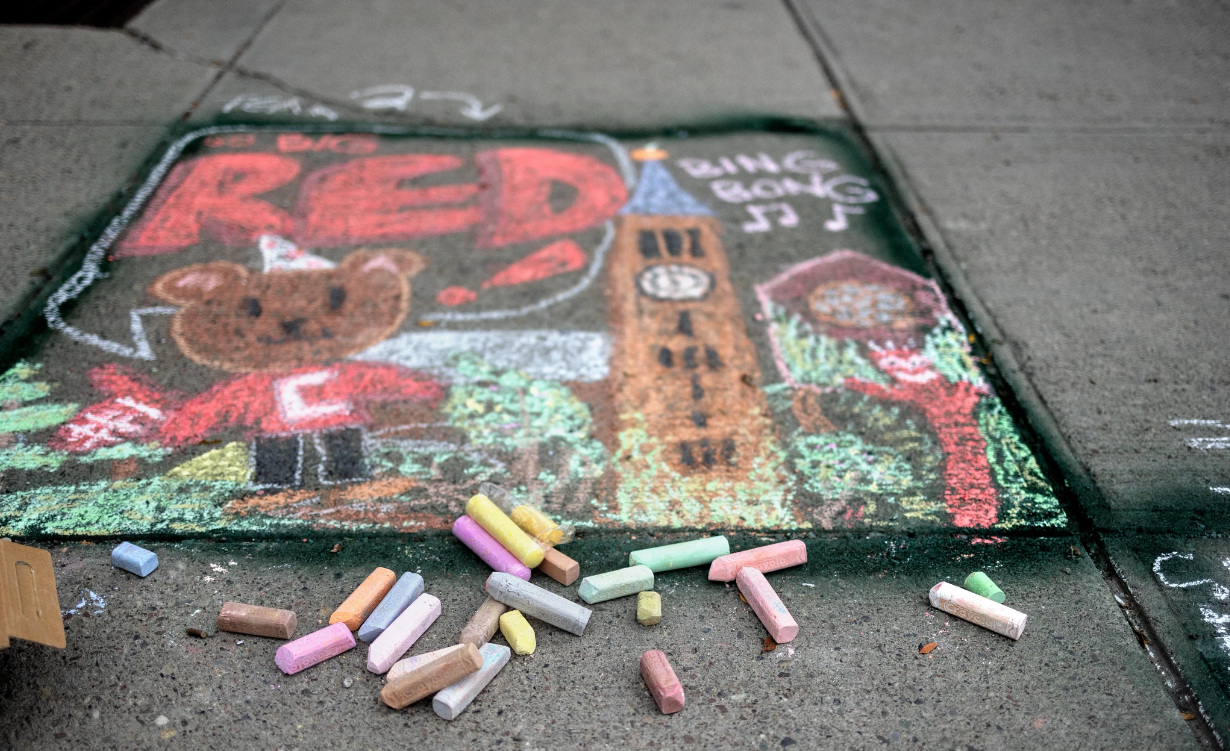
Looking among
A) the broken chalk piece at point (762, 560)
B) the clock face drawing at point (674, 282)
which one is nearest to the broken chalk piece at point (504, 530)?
the broken chalk piece at point (762, 560)

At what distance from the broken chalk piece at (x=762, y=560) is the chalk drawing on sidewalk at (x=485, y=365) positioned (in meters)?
0.17

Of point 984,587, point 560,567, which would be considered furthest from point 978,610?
point 560,567

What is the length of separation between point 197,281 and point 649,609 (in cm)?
239

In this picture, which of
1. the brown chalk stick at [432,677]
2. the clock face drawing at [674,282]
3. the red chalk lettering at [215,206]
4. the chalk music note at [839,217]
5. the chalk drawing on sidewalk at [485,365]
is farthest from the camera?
the chalk music note at [839,217]

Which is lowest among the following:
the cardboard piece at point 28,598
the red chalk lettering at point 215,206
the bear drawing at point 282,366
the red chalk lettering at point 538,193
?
the bear drawing at point 282,366

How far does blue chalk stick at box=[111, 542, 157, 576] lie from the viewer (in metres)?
2.37

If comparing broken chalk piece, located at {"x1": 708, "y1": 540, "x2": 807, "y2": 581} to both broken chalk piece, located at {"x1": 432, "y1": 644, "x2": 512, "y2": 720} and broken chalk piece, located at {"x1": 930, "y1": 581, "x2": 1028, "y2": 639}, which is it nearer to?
broken chalk piece, located at {"x1": 930, "y1": 581, "x2": 1028, "y2": 639}

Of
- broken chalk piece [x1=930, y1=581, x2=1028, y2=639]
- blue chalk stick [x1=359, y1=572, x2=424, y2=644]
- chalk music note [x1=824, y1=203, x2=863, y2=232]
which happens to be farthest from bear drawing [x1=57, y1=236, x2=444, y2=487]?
chalk music note [x1=824, y1=203, x2=863, y2=232]

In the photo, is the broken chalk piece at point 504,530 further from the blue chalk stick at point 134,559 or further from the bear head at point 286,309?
the bear head at point 286,309

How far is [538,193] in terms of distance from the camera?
4.17m

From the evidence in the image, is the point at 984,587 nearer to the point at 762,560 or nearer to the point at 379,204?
the point at 762,560

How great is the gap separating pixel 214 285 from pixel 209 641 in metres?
1.75

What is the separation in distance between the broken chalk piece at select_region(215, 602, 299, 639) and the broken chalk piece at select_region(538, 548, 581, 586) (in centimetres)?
69

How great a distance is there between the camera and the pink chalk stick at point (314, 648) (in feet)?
7.12
